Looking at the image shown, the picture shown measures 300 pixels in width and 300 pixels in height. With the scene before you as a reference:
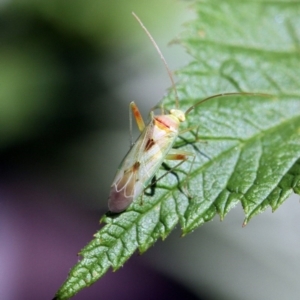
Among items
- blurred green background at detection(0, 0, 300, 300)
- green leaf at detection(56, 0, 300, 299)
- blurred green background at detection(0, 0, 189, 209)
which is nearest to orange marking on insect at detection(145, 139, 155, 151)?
green leaf at detection(56, 0, 300, 299)

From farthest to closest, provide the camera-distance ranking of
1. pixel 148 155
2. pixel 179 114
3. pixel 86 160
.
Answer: pixel 86 160
pixel 148 155
pixel 179 114

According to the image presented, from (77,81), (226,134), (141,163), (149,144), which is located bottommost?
(141,163)

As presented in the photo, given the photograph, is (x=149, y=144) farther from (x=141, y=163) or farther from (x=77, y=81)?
(x=77, y=81)

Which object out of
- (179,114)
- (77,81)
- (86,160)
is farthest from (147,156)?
(77,81)

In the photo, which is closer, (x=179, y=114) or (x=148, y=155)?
(x=179, y=114)

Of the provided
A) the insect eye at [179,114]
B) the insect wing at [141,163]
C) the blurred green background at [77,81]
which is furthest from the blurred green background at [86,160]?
the insect eye at [179,114]

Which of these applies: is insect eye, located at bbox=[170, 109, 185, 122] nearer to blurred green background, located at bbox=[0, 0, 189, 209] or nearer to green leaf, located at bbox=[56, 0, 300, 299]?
green leaf, located at bbox=[56, 0, 300, 299]

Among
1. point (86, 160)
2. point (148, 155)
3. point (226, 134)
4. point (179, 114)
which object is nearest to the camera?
point (226, 134)
